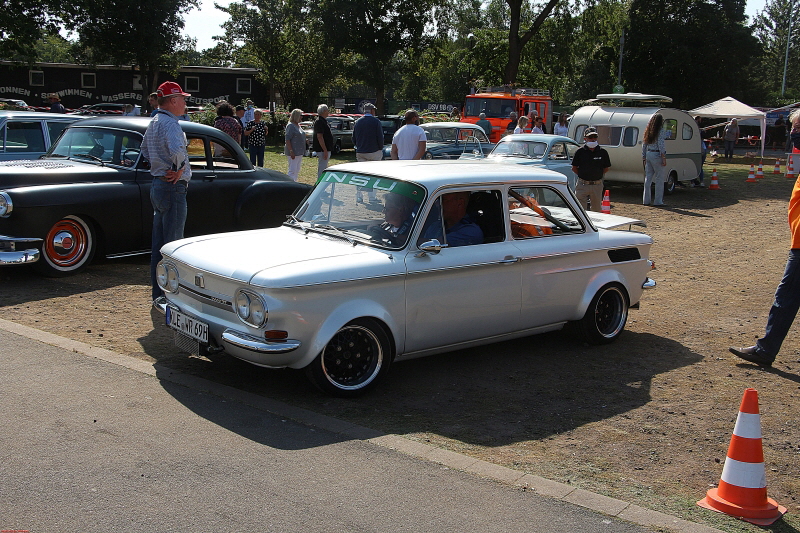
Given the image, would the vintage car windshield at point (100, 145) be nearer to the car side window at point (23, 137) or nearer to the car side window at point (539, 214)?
the car side window at point (23, 137)

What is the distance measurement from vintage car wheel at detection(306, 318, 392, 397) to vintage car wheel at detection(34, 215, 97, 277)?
4.52 meters

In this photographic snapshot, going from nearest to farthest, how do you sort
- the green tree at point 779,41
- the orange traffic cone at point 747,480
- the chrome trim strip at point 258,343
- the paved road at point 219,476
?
the paved road at point 219,476
the orange traffic cone at point 747,480
the chrome trim strip at point 258,343
the green tree at point 779,41

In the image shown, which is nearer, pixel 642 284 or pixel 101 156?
pixel 642 284

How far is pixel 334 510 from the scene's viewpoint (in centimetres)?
388

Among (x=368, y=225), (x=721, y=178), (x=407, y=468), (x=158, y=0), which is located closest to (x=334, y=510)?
(x=407, y=468)

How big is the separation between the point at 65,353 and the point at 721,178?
2408 cm

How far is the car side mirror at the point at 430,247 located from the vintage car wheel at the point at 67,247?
15.4 ft

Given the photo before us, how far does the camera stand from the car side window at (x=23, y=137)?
10.8 meters

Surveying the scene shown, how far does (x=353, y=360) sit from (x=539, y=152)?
458 inches

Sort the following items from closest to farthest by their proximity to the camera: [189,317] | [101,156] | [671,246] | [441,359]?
[189,317] → [441,359] → [101,156] → [671,246]

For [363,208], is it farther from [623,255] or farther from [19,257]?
[19,257]

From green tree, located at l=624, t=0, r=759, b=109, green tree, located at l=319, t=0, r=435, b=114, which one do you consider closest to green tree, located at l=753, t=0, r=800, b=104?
green tree, located at l=624, t=0, r=759, b=109

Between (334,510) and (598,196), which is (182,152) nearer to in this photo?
(334,510)

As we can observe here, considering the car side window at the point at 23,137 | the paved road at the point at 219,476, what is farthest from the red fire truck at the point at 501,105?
the paved road at the point at 219,476
